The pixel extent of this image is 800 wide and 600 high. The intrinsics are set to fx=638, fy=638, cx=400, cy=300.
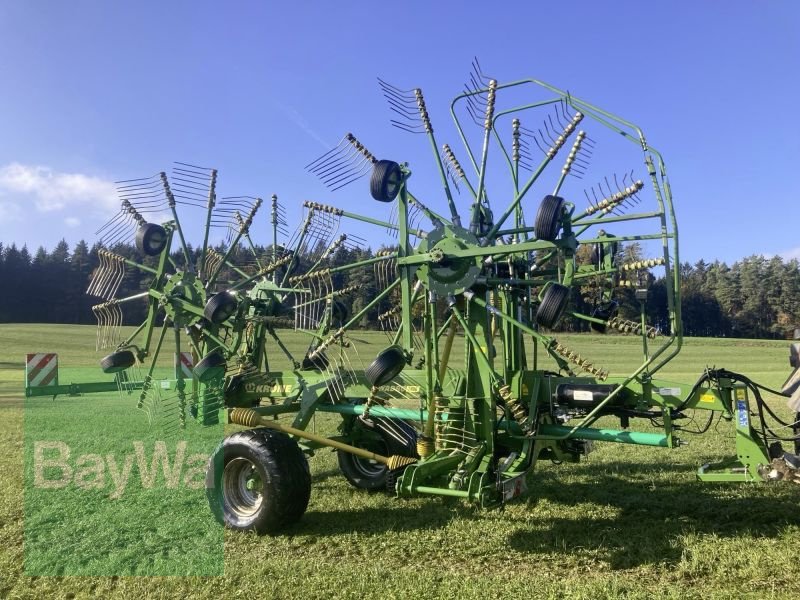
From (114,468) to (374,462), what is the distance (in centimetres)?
388

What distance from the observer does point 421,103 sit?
6992mm

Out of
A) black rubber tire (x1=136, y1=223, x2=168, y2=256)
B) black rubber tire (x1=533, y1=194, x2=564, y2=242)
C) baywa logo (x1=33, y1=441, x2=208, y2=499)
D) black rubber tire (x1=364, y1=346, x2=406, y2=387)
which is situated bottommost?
baywa logo (x1=33, y1=441, x2=208, y2=499)

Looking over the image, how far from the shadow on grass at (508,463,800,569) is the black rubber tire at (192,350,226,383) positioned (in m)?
4.16

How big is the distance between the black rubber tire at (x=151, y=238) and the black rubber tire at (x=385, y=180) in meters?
3.94

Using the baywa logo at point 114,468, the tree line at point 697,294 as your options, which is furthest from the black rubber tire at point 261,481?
the tree line at point 697,294

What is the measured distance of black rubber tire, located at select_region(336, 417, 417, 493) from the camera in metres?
8.15

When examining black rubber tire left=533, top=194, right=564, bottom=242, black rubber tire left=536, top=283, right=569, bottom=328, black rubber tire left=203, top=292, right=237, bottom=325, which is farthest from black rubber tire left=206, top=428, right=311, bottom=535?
black rubber tire left=533, top=194, right=564, bottom=242

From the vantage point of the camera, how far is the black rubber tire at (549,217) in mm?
5301

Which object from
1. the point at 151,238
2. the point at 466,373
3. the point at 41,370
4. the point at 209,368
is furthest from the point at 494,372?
the point at 41,370

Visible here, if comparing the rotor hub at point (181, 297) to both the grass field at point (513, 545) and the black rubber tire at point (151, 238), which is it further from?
the grass field at point (513, 545)

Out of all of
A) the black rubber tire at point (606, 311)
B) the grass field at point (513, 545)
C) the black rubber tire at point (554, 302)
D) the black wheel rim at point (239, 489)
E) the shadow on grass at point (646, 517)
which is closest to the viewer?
the grass field at point (513, 545)

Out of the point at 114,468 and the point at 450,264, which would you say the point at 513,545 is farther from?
the point at 114,468

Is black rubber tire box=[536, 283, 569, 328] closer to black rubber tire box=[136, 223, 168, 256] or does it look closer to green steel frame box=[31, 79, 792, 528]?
green steel frame box=[31, 79, 792, 528]

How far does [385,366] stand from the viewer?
584 centimetres
